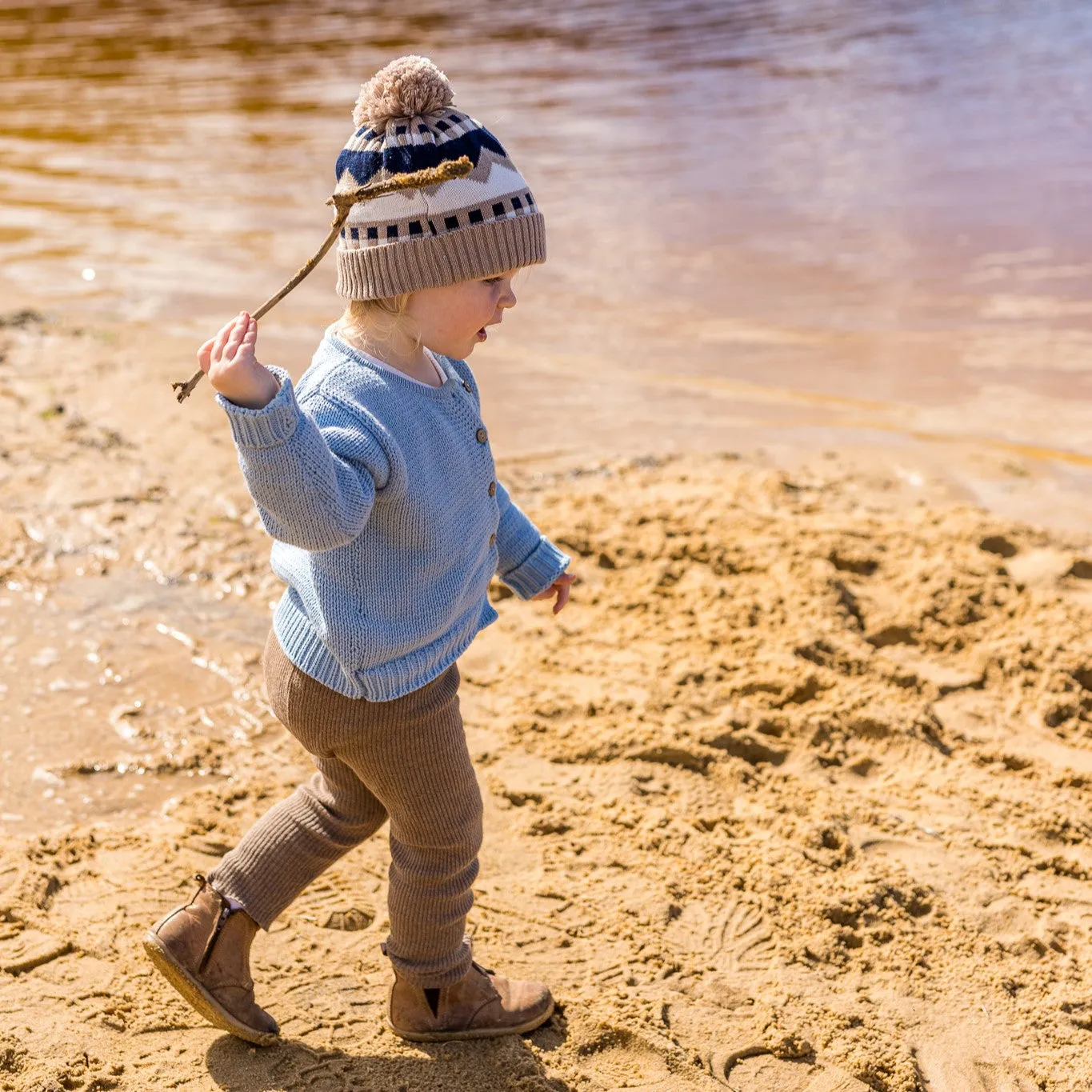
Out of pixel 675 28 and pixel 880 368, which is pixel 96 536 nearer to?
pixel 880 368

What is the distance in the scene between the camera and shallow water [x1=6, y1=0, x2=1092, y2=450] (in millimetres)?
5824

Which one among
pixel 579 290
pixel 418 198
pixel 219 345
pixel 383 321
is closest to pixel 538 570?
pixel 383 321

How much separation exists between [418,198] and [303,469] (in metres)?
0.49

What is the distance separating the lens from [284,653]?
2.13m

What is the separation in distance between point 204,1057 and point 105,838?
0.75 meters

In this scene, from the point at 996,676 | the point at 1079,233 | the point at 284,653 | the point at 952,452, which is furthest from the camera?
the point at 1079,233

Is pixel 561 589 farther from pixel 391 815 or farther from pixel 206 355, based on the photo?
pixel 206 355

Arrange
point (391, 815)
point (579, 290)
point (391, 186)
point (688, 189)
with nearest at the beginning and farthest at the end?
point (391, 186) → point (391, 815) → point (579, 290) → point (688, 189)

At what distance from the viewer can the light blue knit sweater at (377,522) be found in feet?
5.85

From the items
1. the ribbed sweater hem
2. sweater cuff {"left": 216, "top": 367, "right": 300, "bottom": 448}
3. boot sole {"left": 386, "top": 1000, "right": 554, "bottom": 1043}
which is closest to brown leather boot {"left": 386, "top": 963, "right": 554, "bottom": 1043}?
boot sole {"left": 386, "top": 1000, "right": 554, "bottom": 1043}

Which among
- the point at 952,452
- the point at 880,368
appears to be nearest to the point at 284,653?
the point at 952,452

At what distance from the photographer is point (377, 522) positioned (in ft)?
6.45

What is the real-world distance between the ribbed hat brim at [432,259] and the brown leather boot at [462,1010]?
119 cm

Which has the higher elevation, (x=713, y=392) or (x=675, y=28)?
(x=675, y=28)
